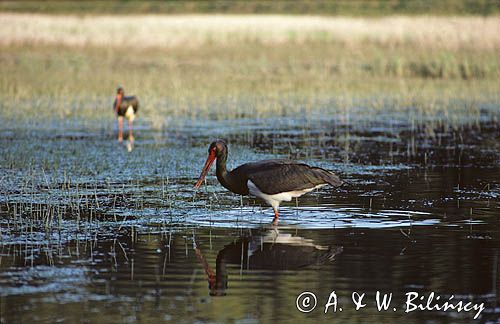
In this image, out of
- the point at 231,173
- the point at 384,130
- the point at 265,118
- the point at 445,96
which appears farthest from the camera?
the point at 445,96

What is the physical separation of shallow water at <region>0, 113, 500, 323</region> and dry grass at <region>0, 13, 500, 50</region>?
762 inches

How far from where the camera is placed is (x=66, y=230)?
10586mm

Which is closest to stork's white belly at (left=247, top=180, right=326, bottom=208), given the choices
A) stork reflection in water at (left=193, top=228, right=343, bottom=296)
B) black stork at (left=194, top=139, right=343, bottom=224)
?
black stork at (left=194, top=139, right=343, bottom=224)

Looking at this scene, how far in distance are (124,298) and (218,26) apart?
36.9 meters

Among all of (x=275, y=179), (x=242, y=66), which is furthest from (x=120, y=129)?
(x=242, y=66)

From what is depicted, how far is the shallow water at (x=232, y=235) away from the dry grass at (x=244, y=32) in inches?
762

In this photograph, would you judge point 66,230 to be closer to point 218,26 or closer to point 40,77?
point 40,77

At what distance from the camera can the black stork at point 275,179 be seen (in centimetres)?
1098

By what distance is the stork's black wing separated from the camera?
10963mm

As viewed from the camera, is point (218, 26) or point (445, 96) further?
point (218, 26)

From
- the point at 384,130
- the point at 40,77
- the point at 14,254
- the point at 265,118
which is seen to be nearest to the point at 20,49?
the point at 40,77

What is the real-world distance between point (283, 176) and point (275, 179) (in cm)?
11

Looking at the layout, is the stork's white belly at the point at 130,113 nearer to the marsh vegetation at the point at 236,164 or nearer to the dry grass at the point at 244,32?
the marsh vegetation at the point at 236,164

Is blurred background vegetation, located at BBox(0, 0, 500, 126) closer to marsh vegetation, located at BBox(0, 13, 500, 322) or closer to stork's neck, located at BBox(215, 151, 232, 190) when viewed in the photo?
marsh vegetation, located at BBox(0, 13, 500, 322)
